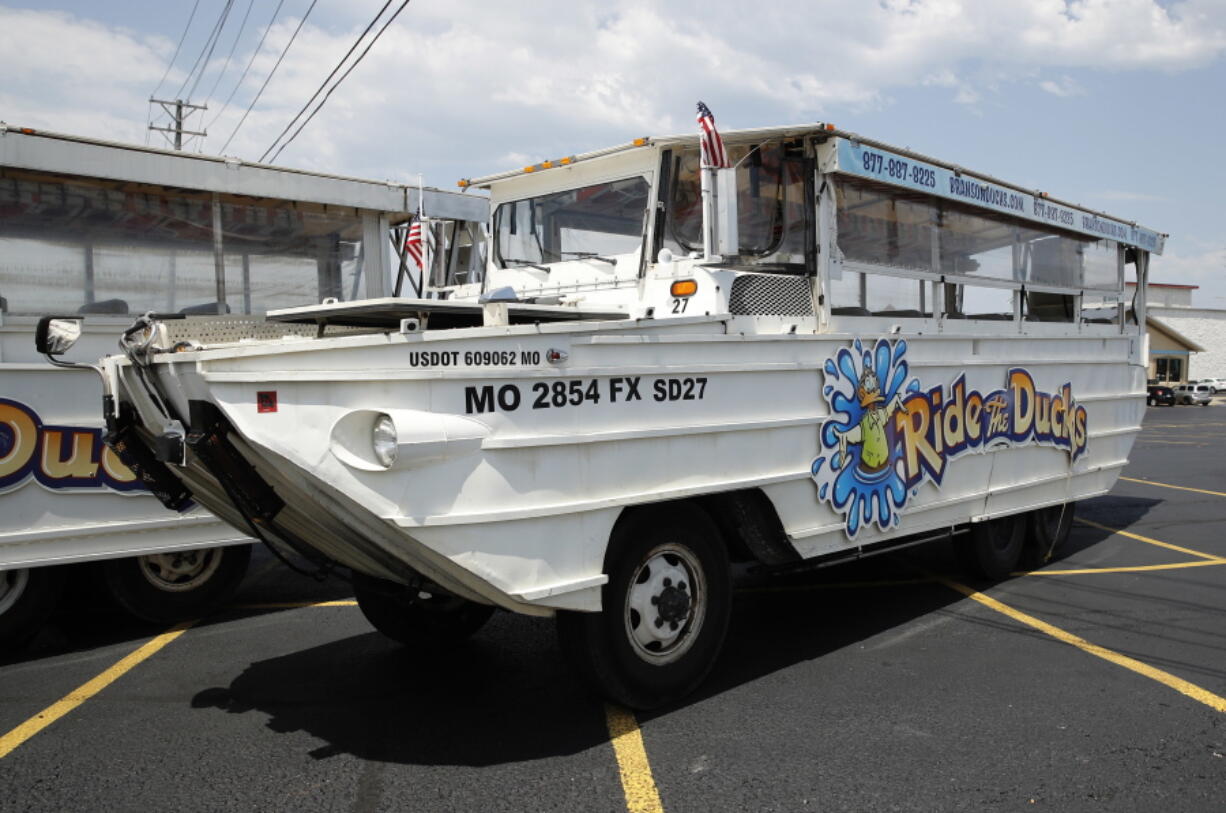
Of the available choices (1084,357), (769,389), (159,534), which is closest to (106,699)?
(159,534)

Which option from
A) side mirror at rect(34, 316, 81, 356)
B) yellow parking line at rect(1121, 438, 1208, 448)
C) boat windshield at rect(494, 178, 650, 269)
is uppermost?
boat windshield at rect(494, 178, 650, 269)

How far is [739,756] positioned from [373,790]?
4.52 ft

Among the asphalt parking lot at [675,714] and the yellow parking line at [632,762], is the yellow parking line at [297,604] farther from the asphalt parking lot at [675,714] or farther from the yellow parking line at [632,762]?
the yellow parking line at [632,762]

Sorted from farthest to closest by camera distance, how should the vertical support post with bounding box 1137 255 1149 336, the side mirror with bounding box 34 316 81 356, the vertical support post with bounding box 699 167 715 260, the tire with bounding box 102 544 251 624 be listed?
1. the vertical support post with bounding box 1137 255 1149 336
2. the tire with bounding box 102 544 251 624
3. the vertical support post with bounding box 699 167 715 260
4. the side mirror with bounding box 34 316 81 356

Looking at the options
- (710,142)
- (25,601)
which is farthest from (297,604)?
(710,142)

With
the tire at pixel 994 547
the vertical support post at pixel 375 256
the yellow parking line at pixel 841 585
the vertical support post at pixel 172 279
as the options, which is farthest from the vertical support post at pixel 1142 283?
the vertical support post at pixel 172 279

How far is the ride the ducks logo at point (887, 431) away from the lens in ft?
15.8

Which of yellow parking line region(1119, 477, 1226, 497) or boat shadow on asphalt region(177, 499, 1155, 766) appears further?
yellow parking line region(1119, 477, 1226, 497)

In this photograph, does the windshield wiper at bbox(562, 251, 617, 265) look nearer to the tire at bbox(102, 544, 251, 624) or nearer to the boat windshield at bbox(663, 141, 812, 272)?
the boat windshield at bbox(663, 141, 812, 272)

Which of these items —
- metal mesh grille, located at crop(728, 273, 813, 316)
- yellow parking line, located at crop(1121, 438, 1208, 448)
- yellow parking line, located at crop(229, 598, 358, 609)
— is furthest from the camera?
yellow parking line, located at crop(1121, 438, 1208, 448)

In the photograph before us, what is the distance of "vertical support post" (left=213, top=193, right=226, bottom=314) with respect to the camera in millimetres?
6234

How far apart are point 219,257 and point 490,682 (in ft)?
11.2

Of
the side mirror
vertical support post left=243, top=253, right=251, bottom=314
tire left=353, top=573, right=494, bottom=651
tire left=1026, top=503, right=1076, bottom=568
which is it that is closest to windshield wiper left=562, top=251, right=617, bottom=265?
tire left=353, top=573, right=494, bottom=651

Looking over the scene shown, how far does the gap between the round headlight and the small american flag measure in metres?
3.07
